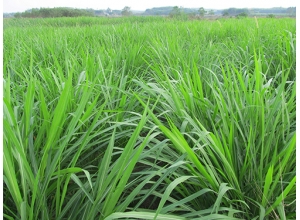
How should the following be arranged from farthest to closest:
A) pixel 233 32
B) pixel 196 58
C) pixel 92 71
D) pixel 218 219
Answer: pixel 233 32, pixel 196 58, pixel 92 71, pixel 218 219

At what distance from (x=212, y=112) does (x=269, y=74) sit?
786 millimetres

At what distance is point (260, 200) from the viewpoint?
647 millimetres

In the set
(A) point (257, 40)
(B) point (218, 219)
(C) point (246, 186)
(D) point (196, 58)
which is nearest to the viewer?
(B) point (218, 219)

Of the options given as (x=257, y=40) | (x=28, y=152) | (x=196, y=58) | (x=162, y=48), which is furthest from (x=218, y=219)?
(x=257, y=40)

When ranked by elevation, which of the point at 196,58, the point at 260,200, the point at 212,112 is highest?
the point at 196,58

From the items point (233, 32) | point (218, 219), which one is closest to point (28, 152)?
point (218, 219)

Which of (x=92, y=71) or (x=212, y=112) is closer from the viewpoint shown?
(x=212, y=112)

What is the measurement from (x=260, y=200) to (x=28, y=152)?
1.89 ft

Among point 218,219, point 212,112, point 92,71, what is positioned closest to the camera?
point 218,219

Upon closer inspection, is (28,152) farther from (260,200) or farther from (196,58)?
(196,58)

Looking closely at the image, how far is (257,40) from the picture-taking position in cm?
192

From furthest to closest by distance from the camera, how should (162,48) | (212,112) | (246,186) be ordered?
(162,48) < (212,112) < (246,186)

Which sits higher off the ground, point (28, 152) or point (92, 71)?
point (92, 71)

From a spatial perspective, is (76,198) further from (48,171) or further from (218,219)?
(218,219)
